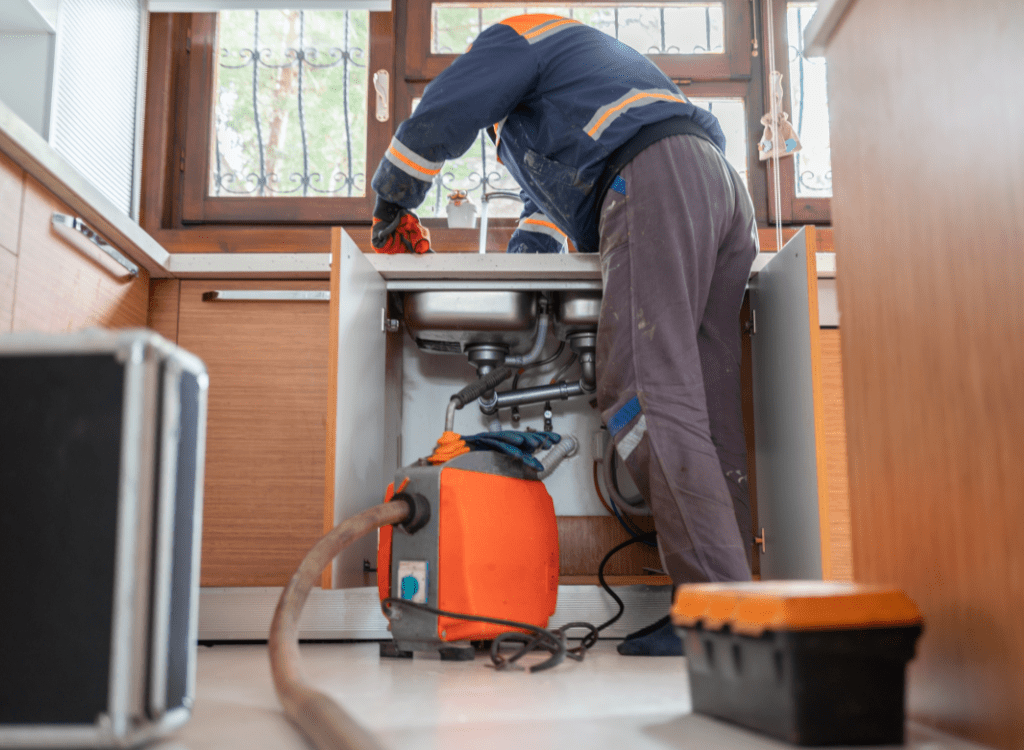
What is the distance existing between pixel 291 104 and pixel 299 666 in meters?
2.19

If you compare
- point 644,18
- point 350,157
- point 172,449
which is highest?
point 644,18

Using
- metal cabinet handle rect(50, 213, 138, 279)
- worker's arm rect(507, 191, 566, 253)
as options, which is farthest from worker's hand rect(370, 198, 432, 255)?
metal cabinet handle rect(50, 213, 138, 279)

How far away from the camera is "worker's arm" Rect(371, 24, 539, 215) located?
1.62 meters

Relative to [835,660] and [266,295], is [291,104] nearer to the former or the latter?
[266,295]

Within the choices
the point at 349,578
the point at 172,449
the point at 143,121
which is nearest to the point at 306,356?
the point at 349,578

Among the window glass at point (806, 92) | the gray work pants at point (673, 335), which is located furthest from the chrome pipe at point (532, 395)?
the window glass at point (806, 92)

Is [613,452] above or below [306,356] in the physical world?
below

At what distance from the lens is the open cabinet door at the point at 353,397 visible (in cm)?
142

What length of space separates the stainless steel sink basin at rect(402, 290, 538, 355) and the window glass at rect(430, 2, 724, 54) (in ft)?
4.03

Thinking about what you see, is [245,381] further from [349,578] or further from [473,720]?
[473,720]

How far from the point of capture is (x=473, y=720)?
0.80 meters

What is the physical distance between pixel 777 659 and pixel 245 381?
1569 millimetres

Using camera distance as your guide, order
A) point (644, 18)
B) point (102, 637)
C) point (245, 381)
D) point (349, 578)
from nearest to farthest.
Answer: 1. point (102, 637)
2. point (349, 578)
3. point (245, 381)
4. point (644, 18)

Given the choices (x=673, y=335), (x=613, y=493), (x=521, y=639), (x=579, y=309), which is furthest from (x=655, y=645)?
(x=579, y=309)
